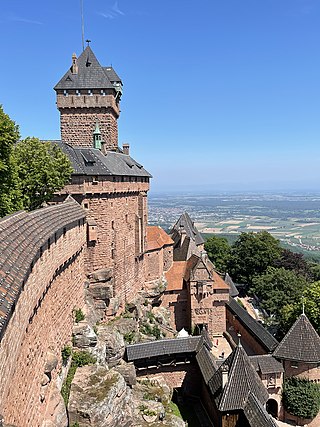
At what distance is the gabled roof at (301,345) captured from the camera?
2172 cm

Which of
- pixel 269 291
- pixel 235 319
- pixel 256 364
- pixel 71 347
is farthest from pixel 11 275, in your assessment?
pixel 269 291

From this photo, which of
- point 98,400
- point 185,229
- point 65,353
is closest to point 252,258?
point 185,229

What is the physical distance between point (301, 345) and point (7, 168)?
1980 cm

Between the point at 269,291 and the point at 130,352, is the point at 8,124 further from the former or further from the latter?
the point at 269,291

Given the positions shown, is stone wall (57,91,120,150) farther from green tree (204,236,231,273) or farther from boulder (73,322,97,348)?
green tree (204,236,231,273)

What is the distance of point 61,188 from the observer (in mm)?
19766

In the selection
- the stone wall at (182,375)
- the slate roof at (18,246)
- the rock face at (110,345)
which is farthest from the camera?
the stone wall at (182,375)

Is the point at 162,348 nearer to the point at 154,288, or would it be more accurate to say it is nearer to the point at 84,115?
the point at 154,288

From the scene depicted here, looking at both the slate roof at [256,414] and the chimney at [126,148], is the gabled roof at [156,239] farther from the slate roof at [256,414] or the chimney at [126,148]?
the slate roof at [256,414]

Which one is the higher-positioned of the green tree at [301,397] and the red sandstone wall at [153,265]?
the red sandstone wall at [153,265]

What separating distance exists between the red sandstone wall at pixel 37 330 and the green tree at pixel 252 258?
33698 millimetres

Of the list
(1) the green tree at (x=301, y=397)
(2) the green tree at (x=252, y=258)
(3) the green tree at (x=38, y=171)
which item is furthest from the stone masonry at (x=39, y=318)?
(2) the green tree at (x=252, y=258)

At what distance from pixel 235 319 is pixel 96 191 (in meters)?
19.4

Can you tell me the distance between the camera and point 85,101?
26.6 meters
